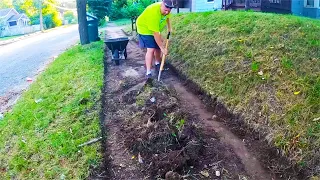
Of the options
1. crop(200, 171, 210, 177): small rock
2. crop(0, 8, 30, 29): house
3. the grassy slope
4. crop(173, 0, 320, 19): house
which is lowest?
crop(200, 171, 210, 177): small rock

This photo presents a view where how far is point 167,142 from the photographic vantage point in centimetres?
357

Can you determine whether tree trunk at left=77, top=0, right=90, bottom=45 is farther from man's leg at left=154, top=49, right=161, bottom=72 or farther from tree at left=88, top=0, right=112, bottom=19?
tree at left=88, top=0, right=112, bottom=19

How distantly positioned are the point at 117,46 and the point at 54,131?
12.8ft

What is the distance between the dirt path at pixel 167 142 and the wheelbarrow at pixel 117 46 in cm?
283

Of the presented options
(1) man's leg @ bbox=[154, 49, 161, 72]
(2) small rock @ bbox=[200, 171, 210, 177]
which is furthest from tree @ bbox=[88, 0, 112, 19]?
(2) small rock @ bbox=[200, 171, 210, 177]

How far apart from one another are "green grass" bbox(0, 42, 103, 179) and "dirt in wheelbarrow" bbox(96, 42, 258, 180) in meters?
0.29

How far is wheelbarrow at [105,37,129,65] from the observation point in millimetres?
7770

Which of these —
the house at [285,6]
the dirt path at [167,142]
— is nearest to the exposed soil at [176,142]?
the dirt path at [167,142]

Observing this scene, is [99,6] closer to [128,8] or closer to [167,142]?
[128,8]

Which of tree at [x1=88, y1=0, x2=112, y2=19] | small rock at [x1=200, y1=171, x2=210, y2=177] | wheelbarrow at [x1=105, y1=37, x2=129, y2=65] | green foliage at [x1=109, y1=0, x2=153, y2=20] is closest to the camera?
small rock at [x1=200, y1=171, x2=210, y2=177]

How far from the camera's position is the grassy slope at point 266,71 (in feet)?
11.8

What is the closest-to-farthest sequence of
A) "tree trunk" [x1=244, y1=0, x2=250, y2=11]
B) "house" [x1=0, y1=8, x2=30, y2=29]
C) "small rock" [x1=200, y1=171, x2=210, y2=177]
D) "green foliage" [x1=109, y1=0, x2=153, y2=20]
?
"small rock" [x1=200, y1=171, x2=210, y2=177], "tree trunk" [x1=244, y1=0, x2=250, y2=11], "green foliage" [x1=109, y1=0, x2=153, y2=20], "house" [x1=0, y1=8, x2=30, y2=29]

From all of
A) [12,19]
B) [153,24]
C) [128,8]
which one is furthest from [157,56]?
[12,19]

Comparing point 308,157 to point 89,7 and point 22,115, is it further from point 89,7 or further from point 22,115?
point 89,7
